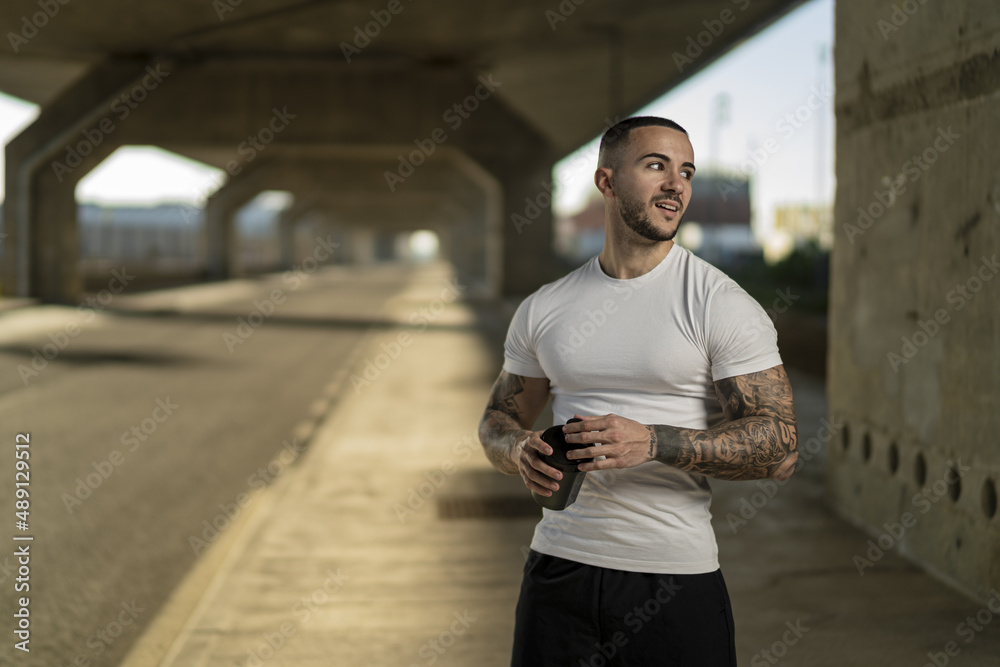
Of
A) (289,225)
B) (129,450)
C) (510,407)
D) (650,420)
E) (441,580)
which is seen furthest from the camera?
(289,225)

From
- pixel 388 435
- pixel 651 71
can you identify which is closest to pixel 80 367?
pixel 388 435

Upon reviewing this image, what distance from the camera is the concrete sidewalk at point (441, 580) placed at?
13.9ft

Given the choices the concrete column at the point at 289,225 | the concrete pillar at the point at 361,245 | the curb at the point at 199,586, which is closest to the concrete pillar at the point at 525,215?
the curb at the point at 199,586

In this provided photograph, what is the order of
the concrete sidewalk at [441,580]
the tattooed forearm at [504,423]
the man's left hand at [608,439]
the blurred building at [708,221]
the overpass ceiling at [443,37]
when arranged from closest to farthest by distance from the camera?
the man's left hand at [608,439] < the tattooed forearm at [504,423] < the concrete sidewalk at [441,580] < the overpass ceiling at [443,37] < the blurred building at [708,221]

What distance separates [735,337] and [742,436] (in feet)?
0.77

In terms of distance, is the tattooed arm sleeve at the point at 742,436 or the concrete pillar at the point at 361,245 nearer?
the tattooed arm sleeve at the point at 742,436

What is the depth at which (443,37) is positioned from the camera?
76.3 ft

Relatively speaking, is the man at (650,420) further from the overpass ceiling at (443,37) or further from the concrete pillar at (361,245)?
the concrete pillar at (361,245)

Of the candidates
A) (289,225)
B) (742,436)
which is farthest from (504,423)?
(289,225)

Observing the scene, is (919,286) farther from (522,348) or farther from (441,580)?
(522,348)

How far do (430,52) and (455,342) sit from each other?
396 inches

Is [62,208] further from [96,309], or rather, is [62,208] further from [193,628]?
[193,628]

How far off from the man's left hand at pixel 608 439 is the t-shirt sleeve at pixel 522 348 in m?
0.50

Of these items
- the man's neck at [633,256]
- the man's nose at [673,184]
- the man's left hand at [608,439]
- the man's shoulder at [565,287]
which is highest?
the man's nose at [673,184]
